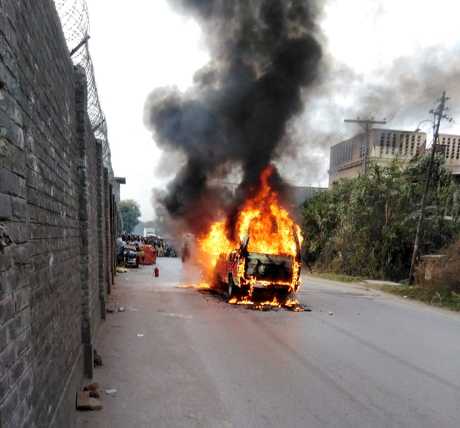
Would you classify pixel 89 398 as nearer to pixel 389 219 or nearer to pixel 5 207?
pixel 5 207

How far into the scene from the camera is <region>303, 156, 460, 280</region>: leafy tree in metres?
20.0

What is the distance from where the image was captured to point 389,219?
21.5 m

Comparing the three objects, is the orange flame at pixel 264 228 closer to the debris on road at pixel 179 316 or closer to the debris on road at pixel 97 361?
the debris on road at pixel 179 316

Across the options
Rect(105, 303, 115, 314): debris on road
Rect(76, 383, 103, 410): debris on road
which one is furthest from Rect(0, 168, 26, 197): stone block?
Rect(105, 303, 115, 314): debris on road

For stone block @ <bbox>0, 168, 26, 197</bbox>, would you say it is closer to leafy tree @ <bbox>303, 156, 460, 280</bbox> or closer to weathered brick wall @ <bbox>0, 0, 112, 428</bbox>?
weathered brick wall @ <bbox>0, 0, 112, 428</bbox>

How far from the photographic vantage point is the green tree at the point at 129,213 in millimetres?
83688

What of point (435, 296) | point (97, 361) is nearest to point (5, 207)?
point (97, 361)

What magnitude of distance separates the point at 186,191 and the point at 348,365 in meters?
13.1

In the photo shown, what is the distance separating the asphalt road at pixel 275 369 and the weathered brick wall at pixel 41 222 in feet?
2.96

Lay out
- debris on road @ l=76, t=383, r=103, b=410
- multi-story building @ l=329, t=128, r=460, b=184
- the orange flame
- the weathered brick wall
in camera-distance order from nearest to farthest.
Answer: the weathered brick wall < debris on road @ l=76, t=383, r=103, b=410 < the orange flame < multi-story building @ l=329, t=128, r=460, b=184

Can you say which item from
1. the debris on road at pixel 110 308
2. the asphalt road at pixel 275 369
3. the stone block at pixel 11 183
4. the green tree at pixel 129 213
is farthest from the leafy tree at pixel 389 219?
the green tree at pixel 129 213

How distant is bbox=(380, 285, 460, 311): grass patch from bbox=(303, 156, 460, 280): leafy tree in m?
5.77

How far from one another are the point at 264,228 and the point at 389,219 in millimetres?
12175

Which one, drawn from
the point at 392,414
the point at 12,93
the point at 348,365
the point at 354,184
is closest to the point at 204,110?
the point at 354,184
